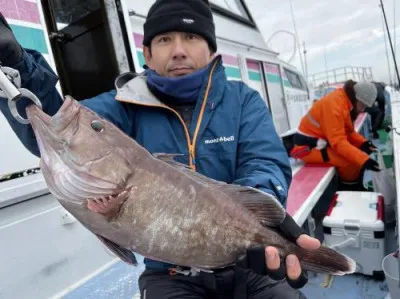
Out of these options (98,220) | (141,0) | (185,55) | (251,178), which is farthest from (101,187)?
(141,0)

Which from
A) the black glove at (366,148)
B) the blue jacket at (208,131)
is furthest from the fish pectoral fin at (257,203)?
the black glove at (366,148)

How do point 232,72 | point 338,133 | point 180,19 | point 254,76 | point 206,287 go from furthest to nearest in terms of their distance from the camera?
point 254,76 < point 232,72 < point 338,133 < point 180,19 < point 206,287

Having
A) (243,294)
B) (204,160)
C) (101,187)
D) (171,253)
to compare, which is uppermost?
(101,187)

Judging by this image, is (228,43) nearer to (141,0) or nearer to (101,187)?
(141,0)

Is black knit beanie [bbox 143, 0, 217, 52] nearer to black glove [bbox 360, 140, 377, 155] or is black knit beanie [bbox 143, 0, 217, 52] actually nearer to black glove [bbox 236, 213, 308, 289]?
black glove [bbox 236, 213, 308, 289]

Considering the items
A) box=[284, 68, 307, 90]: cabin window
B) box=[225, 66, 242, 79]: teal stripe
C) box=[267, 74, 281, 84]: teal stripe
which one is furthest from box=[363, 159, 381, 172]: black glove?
box=[284, 68, 307, 90]: cabin window

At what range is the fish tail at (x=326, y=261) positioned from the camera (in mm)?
1319

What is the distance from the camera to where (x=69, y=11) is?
3.80 metres

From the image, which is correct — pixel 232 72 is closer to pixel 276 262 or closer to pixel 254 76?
pixel 254 76

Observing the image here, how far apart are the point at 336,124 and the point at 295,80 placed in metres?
5.79

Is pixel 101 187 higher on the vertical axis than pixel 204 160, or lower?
higher

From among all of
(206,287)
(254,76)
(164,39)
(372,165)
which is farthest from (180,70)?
(254,76)

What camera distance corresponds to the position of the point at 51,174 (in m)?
1.13

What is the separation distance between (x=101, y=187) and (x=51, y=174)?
0.16 metres
